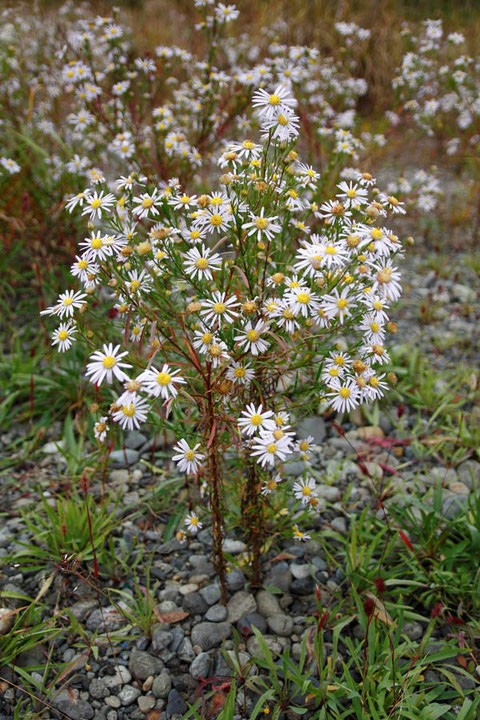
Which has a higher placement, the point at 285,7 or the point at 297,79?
the point at 285,7

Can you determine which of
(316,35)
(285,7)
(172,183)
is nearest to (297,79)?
(172,183)

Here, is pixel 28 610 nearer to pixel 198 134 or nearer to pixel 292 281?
pixel 292 281

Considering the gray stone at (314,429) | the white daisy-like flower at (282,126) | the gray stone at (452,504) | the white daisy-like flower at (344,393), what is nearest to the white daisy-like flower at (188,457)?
the white daisy-like flower at (344,393)

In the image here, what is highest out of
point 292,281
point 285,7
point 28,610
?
point 285,7

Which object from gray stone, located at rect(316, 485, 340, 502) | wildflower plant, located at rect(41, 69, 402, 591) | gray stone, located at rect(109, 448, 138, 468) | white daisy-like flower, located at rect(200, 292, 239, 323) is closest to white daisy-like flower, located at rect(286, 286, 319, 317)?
wildflower plant, located at rect(41, 69, 402, 591)

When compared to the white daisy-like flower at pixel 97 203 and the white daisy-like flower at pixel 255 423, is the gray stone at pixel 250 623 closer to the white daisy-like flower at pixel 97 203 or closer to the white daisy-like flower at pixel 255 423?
the white daisy-like flower at pixel 255 423

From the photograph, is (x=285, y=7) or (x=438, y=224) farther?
(x=285, y=7)
